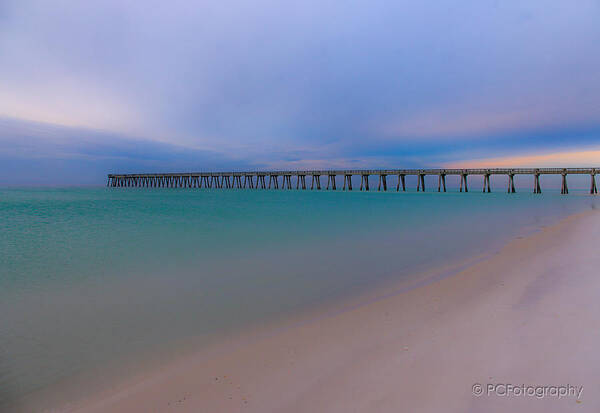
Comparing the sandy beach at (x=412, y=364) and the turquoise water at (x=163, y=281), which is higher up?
the sandy beach at (x=412, y=364)

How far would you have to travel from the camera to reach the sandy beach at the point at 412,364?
2309 millimetres

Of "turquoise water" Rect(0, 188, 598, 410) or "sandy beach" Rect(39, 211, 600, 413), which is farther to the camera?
"turquoise water" Rect(0, 188, 598, 410)

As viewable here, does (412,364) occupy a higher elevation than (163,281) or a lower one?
higher

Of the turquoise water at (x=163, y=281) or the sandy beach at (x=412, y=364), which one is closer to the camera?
the sandy beach at (x=412, y=364)

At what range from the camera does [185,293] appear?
600cm

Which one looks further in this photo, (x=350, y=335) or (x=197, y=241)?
(x=197, y=241)

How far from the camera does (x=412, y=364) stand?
2799 millimetres

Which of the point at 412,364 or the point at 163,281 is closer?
the point at 412,364

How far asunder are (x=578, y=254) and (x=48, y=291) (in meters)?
11.8

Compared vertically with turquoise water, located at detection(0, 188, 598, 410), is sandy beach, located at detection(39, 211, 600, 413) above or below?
above

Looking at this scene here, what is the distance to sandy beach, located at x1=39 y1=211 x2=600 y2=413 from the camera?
2309 millimetres

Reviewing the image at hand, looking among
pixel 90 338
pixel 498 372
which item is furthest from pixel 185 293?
pixel 498 372

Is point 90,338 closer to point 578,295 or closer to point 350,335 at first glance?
point 350,335

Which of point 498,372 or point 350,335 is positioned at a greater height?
point 498,372
